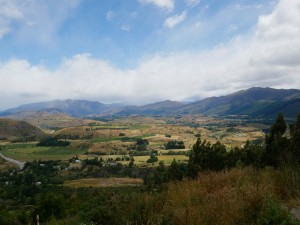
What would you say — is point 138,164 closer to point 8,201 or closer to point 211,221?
point 8,201

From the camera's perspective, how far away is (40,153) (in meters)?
168

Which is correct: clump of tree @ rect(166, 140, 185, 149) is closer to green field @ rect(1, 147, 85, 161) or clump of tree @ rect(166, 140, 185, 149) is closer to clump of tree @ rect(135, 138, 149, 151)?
clump of tree @ rect(135, 138, 149, 151)

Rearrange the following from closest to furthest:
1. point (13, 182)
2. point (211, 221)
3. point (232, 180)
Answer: point (211, 221) < point (232, 180) < point (13, 182)

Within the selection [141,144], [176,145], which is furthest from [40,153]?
[176,145]

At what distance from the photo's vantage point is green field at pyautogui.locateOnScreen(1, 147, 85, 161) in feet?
507

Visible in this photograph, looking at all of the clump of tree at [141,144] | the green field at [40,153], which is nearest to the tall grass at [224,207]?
the green field at [40,153]

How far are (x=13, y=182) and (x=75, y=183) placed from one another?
2172 cm

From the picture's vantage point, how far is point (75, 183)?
329ft

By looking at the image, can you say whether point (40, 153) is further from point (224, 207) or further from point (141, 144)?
point (224, 207)

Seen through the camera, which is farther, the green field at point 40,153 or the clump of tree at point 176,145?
the clump of tree at point 176,145

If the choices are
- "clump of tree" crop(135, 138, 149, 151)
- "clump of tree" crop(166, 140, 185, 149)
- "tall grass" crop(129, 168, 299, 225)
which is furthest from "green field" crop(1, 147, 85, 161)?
"tall grass" crop(129, 168, 299, 225)

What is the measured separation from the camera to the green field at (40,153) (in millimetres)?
154613

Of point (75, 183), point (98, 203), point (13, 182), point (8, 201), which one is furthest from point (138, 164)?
point (98, 203)

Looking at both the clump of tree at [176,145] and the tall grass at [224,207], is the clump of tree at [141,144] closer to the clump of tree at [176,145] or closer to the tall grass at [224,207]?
the clump of tree at [176,145]
